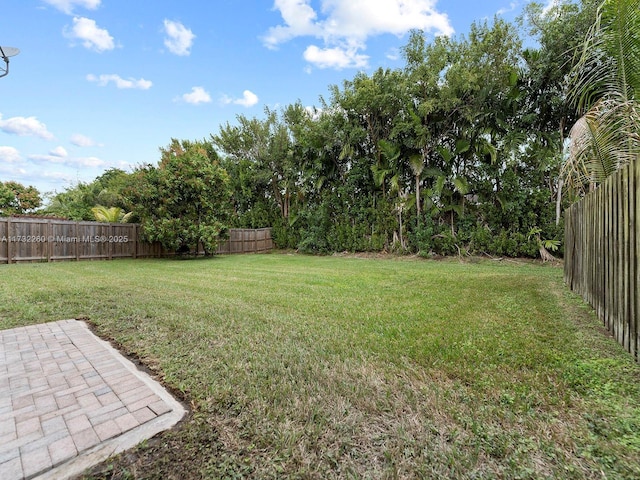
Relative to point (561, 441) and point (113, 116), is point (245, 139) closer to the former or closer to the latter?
point (113, 116)

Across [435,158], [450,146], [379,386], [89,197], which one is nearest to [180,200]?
[435,158]

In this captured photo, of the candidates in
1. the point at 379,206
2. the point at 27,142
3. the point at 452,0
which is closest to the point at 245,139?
the point at 379,206

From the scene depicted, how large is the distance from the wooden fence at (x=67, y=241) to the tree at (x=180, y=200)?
136 centimetres

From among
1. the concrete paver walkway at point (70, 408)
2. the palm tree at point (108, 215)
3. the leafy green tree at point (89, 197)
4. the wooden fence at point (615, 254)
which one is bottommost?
the concrete paver walkway at point (70, 408)

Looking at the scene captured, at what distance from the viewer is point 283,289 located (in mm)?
5344

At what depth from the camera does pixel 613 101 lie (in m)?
3.79

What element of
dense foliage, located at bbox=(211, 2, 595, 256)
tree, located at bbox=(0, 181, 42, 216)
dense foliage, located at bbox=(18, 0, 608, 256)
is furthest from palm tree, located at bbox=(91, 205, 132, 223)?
tree, located at bbox=(0, 181, 42, 216)

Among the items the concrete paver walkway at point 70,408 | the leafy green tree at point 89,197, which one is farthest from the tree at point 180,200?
the concrete paver walkway at point 70,408

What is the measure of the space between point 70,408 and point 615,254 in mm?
4373

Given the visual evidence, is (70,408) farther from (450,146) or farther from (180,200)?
(450,146)

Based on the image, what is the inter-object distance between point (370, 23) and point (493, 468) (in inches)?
438

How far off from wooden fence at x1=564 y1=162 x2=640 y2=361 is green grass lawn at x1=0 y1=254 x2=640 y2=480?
0.68ft

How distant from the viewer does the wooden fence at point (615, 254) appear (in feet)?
7.61

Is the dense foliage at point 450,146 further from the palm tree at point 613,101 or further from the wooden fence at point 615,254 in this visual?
the wooden fence at point 615,254
